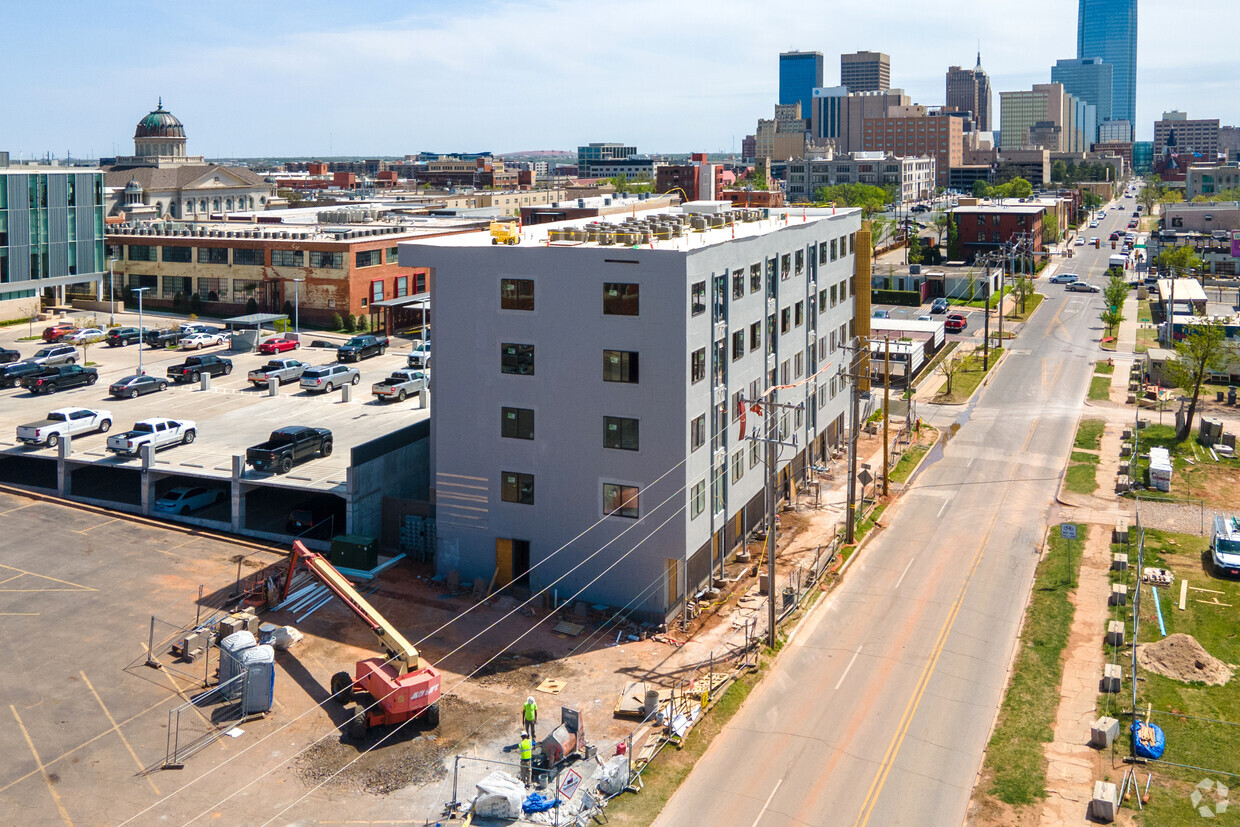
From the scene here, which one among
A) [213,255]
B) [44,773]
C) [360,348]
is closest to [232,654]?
[44,773]

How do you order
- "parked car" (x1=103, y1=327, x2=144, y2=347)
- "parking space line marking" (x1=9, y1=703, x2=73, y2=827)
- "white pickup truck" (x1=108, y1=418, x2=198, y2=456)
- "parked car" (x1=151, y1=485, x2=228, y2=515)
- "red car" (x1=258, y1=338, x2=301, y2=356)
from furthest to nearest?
1. "parked car" (x1=103, y1=327, x2=144, y2=347)
2. "red car" (x1=258, y1=338, x2=301, y2=356)
3. "white pickup truck" (x1=108, y1=418, x2=198, y2=456)
4. "parked car" (x1=151, y1=485, x2=228, y2=515)
5. "parking space line marking" (x1=9, y1=703, x2=73, y2=827)

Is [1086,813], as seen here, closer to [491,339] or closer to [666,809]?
[666,809]

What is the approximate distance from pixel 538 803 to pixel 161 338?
73837 mm

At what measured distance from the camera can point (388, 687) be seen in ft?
114

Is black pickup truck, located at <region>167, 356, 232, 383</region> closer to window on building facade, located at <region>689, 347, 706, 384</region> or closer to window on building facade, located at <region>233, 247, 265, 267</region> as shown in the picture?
window on building facade, located at <region>233, 247, 265, 267</region>

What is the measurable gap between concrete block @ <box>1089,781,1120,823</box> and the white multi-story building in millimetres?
17236

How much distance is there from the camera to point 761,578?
4725 centimetres

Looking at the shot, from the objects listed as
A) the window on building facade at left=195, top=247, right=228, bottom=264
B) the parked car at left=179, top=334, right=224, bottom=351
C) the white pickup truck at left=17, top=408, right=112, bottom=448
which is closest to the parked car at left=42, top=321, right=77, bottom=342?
the parked car at left=179, top=334, right=224, bottom=351

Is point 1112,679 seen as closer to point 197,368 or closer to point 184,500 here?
point 184,500

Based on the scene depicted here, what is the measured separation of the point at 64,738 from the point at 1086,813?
97.3 ft

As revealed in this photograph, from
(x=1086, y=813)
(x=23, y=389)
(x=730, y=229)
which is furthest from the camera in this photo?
(x=23, y=389)

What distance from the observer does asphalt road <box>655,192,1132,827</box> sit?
31734mm

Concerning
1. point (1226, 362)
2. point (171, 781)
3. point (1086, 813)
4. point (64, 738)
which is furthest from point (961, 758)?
point (1226, 362)

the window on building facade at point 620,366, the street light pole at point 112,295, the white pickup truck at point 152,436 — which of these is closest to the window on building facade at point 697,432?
the window on building facade at point 620,366
